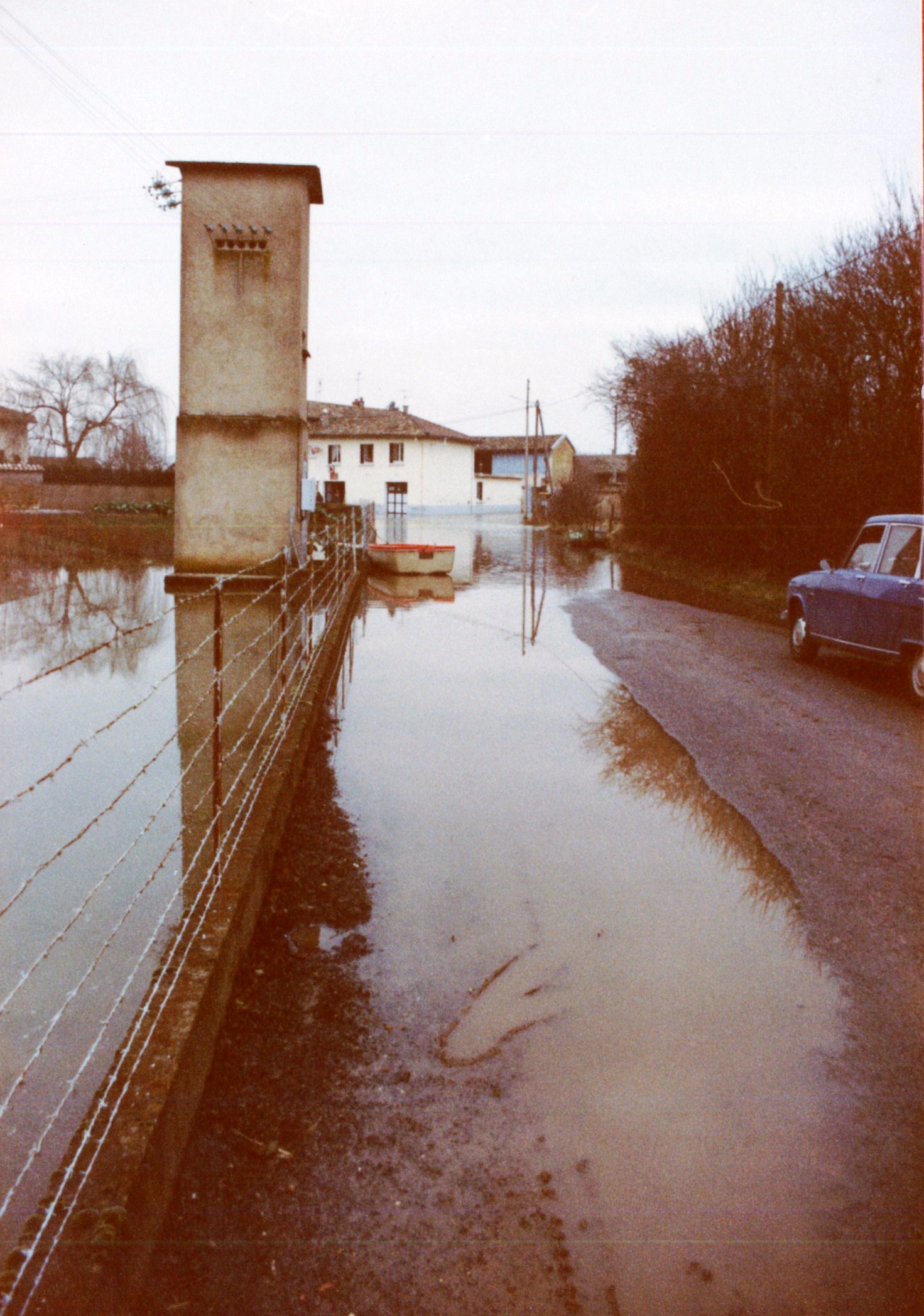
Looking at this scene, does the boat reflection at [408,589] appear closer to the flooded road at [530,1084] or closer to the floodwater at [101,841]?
the floodwater at [101,841]

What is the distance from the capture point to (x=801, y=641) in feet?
40.7

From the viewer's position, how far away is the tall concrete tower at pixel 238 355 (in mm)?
17031

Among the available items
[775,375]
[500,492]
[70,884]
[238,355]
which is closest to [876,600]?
[70,884]

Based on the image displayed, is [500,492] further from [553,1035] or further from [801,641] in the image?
[553,1035]

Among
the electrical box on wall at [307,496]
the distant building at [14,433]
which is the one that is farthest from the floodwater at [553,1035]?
the distant building at [14,433]

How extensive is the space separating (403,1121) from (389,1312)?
2.52 ft

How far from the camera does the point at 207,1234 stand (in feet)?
9.17

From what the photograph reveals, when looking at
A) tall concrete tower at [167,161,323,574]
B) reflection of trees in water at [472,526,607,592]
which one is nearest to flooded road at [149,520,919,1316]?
tall concrete tower at [167,161,323,574]

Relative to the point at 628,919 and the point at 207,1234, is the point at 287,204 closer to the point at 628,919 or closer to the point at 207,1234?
the point at 628,919

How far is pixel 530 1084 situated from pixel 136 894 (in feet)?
5.57

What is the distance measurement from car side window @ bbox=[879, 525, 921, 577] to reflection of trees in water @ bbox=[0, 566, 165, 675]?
702 cm

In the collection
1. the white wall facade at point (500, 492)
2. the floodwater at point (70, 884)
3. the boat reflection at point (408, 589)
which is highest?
the white wall facade at point (500, 492)

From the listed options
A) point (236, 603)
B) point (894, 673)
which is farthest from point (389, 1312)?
point (236, 603)

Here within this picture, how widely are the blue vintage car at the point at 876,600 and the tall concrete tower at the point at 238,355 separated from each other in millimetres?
8764
